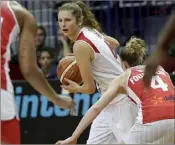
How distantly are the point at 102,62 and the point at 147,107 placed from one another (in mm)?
1039

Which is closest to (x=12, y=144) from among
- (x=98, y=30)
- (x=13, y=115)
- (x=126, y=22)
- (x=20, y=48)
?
(x=13, y=115)

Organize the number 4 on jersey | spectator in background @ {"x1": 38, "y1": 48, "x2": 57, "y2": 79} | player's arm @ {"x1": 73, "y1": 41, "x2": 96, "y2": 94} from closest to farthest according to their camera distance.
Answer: the number 4 on jersey < player's arm @ {"x1": 73, "y1": 41, "x2": 96, "y2": 94} < spectator in background @ {"x1": 38, "y1": 48, "x2": 57, "y2": 79}

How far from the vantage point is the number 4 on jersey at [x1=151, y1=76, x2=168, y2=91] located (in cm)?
518

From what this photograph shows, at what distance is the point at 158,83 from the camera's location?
522 cm

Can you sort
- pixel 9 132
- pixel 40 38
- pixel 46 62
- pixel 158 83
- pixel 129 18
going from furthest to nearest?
pixel 129 18
pixel 40 38
pixel 46 62
pixel 158 83
pixel 9 132

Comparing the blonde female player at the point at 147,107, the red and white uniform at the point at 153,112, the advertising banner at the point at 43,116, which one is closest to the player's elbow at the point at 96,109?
the blonde female player at the point at 147,107

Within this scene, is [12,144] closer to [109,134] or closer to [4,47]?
[4,47]

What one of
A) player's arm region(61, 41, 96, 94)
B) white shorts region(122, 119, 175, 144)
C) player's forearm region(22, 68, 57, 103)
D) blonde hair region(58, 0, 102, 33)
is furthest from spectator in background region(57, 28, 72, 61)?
player's forearm region(22, 68, 57, 103)

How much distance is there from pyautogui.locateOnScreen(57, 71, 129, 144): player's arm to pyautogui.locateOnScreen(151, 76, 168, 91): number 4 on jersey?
0.69 feet

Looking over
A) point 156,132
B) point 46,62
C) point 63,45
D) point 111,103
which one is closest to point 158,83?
point 156,132

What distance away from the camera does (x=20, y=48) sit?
4328 mm

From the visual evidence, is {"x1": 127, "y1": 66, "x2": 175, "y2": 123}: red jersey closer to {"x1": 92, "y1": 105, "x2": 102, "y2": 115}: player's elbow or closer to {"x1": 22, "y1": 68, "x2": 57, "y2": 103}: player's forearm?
{"x1": 92, "y1": 105, "x2": 102, "y2": 115}: player's elbow

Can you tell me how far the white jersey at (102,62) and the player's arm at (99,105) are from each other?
31.8 inches

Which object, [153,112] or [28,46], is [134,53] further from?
[28,46]
